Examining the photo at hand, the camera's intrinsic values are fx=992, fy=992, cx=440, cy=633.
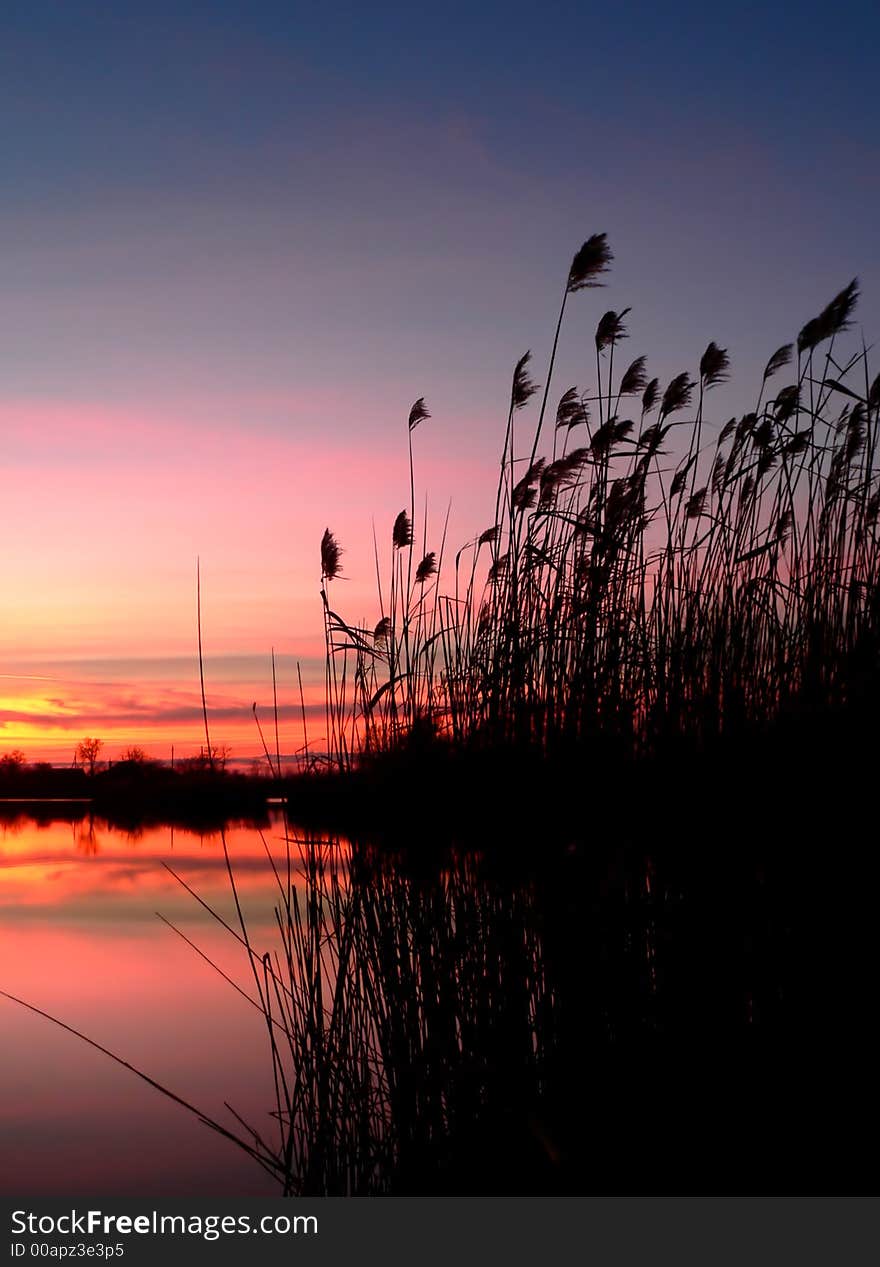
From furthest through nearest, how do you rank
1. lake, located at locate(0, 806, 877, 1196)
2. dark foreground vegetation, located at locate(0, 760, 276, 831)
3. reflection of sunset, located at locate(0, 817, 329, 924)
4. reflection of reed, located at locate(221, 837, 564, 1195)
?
dark foreground vegetation, located at locate(0, 760, 276, 831) < reflection of sunset, located at locate(0, 817, 329, 924) < reflection of reed, located at locate(221, 837, 564, 1195) < lake, located at locate(0, 806, 877, 1196)

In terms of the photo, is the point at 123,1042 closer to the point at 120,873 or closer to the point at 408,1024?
the point at 408,1024

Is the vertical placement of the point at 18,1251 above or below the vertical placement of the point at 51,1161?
above

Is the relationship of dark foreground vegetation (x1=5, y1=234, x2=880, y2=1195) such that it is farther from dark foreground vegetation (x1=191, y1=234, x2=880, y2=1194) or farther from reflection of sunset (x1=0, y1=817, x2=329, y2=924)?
reflection of sunset (x1=0, y1=817, x2=329, y2=924)

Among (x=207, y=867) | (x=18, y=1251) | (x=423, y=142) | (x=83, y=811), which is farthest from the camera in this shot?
(x=83, y=811)

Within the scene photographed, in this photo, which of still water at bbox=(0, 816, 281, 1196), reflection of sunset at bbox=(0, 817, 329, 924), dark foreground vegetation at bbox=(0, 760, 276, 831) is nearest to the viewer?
still water at bbox=(0, 816, 281, 1196)

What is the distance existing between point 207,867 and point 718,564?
12416mm

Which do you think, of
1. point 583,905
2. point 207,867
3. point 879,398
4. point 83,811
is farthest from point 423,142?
point 83,811

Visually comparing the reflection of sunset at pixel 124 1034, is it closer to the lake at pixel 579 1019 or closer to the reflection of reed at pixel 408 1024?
the reflection of reed at pixel 408 1024

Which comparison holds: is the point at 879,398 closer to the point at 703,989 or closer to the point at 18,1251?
the point at 703,989

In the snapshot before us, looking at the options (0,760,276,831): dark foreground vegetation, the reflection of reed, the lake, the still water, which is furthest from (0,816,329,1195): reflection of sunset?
(0,760,276,831): dark foreground vegetation

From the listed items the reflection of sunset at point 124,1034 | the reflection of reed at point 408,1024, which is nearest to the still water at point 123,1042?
the reflection of sunset at point 124,1034

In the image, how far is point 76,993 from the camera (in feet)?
23.3

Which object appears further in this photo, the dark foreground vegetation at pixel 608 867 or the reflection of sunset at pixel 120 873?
the reflection of sunset at pixel 120 873

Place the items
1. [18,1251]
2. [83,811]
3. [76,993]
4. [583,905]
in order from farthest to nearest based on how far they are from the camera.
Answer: [83,811] < [76,993] < [583,905] < [18,1251]
